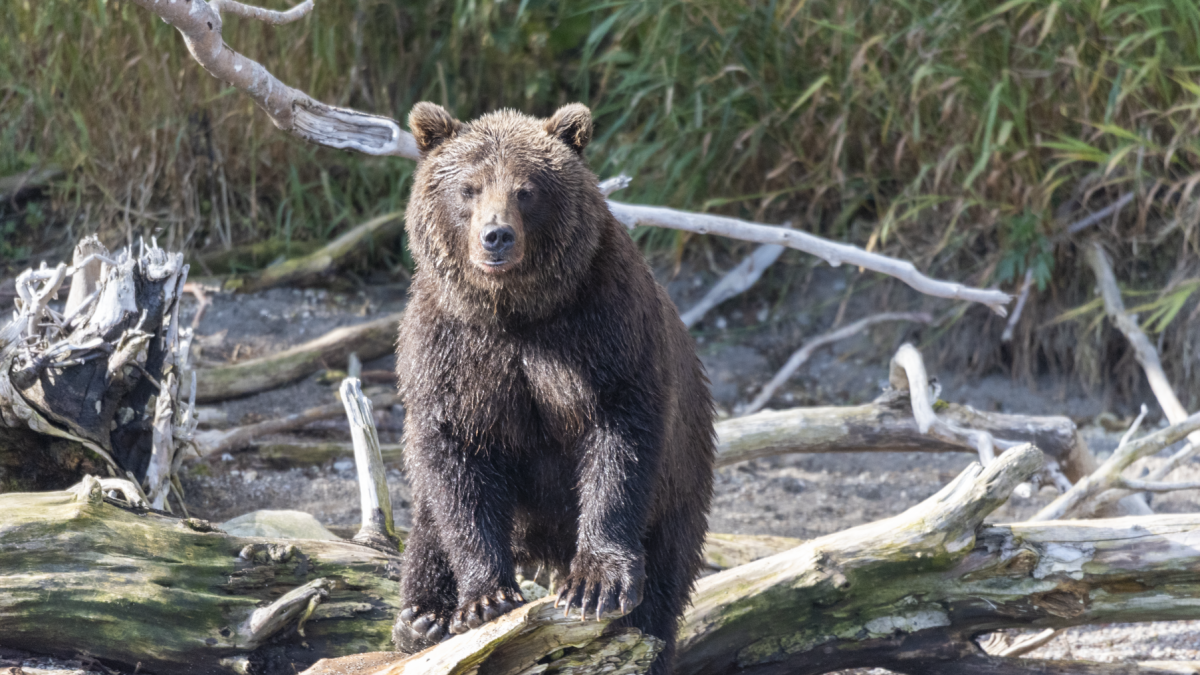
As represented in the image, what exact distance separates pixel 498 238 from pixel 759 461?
11.4 feet

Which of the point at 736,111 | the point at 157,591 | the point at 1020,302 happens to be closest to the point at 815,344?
the point at 1020,302

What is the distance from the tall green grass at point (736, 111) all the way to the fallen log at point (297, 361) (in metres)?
1.17

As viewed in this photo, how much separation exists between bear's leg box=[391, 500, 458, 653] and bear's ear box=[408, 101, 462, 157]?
3.28 feet

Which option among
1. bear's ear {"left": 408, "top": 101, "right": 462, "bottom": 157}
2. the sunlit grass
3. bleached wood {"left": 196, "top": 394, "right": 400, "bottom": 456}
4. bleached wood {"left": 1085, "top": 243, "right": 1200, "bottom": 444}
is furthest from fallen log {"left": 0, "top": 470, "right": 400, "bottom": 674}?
bleached wood {"left": 1085, "top": 243, "right": 1200, "bottom": 444}

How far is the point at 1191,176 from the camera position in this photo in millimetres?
5320

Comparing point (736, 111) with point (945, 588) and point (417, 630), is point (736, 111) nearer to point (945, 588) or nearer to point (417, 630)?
point (945, 588)

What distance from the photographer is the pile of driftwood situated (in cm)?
287

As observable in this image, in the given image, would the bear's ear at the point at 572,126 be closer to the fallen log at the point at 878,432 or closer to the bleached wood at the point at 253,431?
the fallen log at the point at 878,432

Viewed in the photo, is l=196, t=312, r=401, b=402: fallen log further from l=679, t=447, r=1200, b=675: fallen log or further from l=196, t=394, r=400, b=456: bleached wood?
l=679, t=447, r=1200, b=675: fallen log

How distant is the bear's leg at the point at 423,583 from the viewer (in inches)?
117

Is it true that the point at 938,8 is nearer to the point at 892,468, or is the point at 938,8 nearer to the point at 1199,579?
the point at 892,468

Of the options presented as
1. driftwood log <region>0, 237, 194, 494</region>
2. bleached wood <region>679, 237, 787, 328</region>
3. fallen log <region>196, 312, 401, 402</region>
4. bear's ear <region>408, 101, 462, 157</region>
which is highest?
bear's ear <region>408, 101, 462, 157</region>

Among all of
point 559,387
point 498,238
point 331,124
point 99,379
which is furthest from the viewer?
point 99,379

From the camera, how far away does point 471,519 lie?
2842 mm
